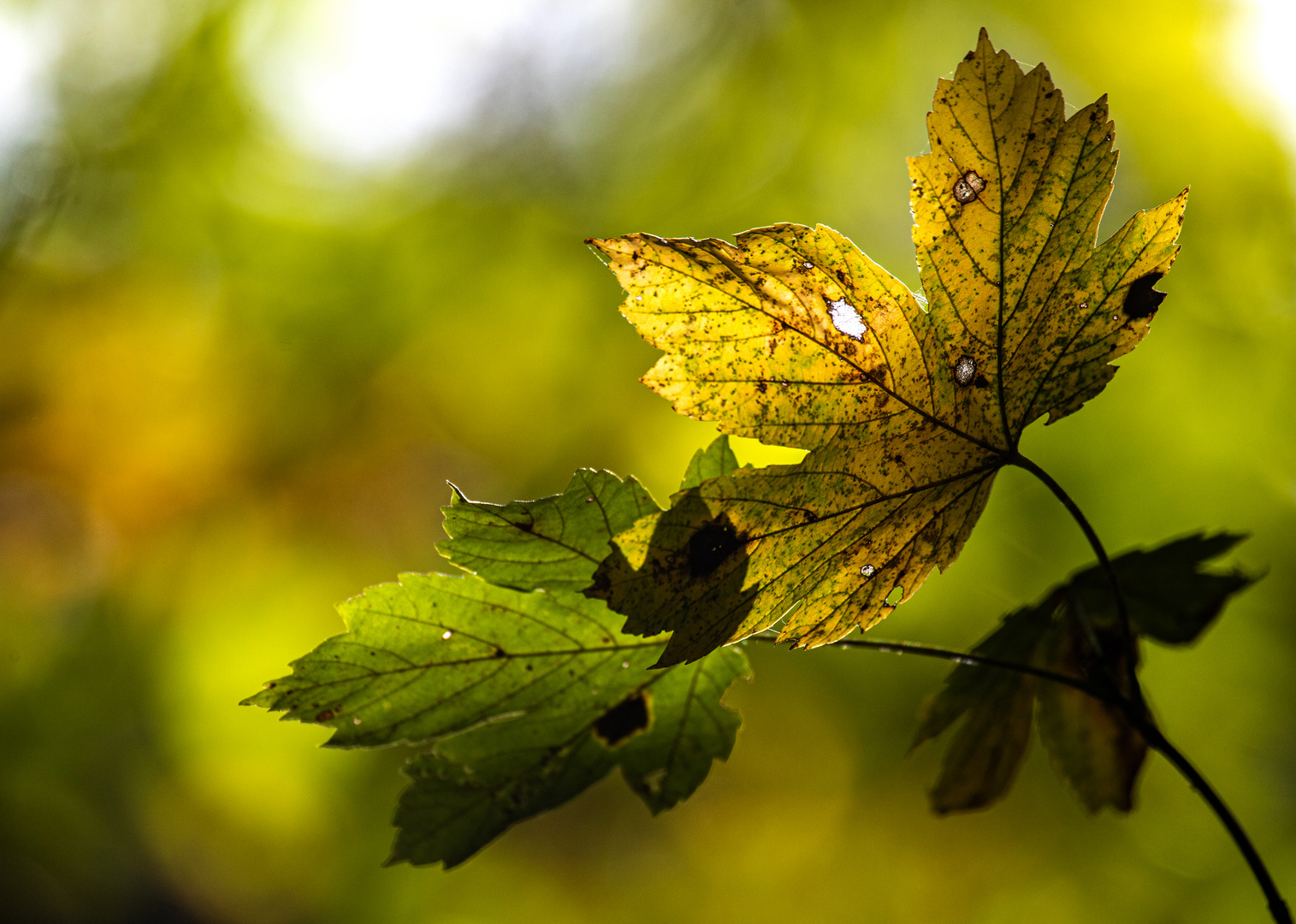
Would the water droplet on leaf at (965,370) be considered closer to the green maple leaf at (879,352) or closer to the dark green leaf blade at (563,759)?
the green maple leaf at (879,352)

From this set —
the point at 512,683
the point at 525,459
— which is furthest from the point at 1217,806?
Result: the point at 525,459

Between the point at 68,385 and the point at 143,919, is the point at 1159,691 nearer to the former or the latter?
the point at 143,919

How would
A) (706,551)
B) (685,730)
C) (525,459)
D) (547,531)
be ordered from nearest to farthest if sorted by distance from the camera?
1. (706,551)
2. (547,531)
3. (685,730)
4. (525,459)

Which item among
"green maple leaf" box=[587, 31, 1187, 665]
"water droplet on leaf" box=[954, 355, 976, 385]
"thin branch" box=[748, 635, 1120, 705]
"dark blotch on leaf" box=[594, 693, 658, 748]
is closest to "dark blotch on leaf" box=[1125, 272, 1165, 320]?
"green maple leaf" box=[587, 31, 1187, 665]

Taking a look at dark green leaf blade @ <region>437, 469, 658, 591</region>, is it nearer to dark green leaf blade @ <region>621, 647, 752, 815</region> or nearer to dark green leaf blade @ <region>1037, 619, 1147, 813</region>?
dark green leaf blade @ <region>621, 647, 752, 815</region>

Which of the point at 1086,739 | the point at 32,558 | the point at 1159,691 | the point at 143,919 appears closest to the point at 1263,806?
the point at 1159,691

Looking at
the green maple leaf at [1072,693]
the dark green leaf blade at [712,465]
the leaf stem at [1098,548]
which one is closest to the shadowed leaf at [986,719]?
the green maple leaf at [1072,693]

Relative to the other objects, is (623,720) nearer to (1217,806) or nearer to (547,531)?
(547,531)
